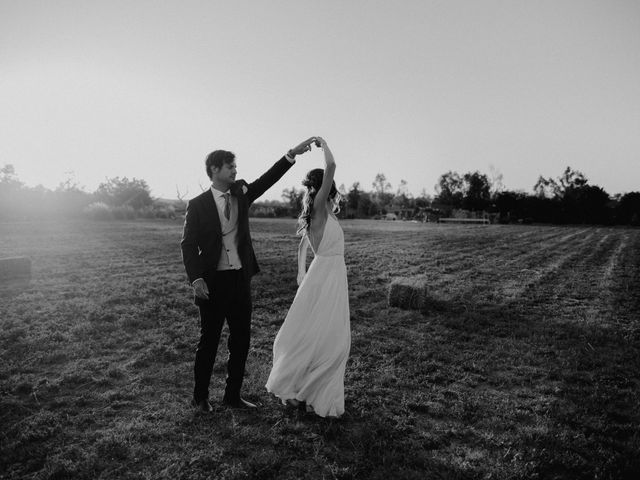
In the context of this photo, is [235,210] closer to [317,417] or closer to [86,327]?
[317,417]

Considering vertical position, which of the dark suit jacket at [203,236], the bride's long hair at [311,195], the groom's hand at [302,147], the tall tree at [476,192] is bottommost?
the dark suit jacket at [203,236]

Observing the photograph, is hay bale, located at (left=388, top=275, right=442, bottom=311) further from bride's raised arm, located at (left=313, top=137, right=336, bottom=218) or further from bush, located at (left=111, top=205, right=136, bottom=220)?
bush, located at (left=111, top=205, right=136, bottom=220)

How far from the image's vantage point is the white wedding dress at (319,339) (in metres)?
4.15

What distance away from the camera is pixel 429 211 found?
255 ft

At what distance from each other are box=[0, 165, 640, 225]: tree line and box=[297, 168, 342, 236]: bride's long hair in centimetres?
4184

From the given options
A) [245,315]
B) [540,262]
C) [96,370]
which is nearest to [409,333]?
[245,315]

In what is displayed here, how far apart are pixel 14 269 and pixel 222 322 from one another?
9579 mm

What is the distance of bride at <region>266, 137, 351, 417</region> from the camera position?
4.14 m

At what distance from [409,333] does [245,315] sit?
12.7 ft

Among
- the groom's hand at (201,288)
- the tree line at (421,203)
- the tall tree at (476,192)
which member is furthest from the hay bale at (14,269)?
the tall tree at (476,192)

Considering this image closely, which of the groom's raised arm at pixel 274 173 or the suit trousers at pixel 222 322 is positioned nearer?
the suit trousers at pixel 222 322

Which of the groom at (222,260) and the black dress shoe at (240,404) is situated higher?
the groom at (222,260)

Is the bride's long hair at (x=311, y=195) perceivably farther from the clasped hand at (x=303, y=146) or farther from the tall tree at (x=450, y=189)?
the tall tree at (x=450, y=189)

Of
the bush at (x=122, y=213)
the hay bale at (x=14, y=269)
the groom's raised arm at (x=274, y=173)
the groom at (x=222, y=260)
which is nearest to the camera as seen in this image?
the groom at (x=222, y=260)
